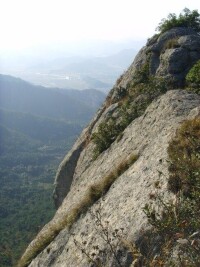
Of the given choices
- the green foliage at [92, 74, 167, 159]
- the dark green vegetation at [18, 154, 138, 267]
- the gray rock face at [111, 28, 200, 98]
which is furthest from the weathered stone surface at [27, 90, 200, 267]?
the gray rock face at [111, 28, 200, 98]

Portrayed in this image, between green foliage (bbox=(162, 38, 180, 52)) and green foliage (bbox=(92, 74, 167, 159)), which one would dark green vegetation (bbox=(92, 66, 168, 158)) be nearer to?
green foliage (bbox=(92, 74, 167, 159))

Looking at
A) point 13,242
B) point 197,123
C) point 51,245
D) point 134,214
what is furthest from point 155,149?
point 13,242

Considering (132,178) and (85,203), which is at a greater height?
(132,178)

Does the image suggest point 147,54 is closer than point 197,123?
No

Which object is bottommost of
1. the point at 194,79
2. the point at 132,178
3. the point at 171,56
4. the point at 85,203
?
the point at 85,203

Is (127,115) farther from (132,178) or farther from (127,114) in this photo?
(132,178)

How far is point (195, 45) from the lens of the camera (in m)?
30.0

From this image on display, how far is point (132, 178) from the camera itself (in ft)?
52.1

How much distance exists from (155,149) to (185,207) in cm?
1048

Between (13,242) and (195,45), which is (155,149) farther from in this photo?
(13,242)

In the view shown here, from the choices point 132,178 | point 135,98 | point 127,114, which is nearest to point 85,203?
point 132,178

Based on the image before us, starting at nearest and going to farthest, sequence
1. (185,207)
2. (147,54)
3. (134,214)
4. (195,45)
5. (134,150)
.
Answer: (185,207), (134,214), (134,150), (195,45), (147,54)

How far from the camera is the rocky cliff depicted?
12.6 m

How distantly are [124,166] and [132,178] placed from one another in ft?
7.19
